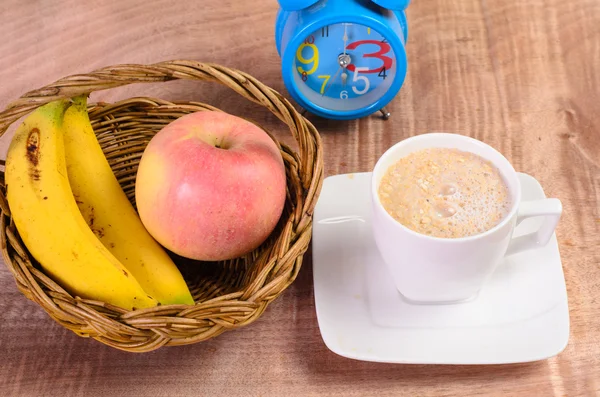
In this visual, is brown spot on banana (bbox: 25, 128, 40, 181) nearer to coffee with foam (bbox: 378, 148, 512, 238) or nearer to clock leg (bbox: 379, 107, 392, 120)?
coffee with foam (bbox: 378, 148, 512, 238)

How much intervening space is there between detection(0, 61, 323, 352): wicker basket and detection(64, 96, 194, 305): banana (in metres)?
0.05

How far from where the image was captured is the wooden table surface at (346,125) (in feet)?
2.39

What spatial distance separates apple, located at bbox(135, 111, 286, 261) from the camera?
70cm

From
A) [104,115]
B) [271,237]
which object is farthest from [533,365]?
[104,115]

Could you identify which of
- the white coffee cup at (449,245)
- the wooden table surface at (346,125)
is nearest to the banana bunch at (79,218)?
the wooden table surface at (346,125)

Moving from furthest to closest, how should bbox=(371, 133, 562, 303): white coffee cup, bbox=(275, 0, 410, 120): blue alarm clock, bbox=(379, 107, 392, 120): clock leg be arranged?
bbox=(379, 107, 392, 120): clock leg → bbox=(275, 0, 410, 120): blue alarm clock → bbox=(371, 133, 562, 303): white coffee cup

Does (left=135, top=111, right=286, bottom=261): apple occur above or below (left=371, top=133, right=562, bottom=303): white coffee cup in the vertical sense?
above

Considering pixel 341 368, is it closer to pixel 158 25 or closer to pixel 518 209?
pixel 518 209

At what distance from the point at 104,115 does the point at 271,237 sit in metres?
0.29

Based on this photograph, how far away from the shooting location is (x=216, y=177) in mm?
693

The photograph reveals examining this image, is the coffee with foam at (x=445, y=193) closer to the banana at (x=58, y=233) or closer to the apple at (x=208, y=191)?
the apple at (x=208, y=191)

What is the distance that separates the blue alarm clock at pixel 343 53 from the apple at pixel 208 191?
21cm

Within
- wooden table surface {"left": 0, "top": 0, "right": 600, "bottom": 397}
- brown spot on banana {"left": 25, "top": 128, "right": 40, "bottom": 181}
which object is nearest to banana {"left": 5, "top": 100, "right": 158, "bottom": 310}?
brown spot on banana {"left": 25, "top": 128, "right": 40, "bottom": 181}

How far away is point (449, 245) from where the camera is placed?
2.07 feet
